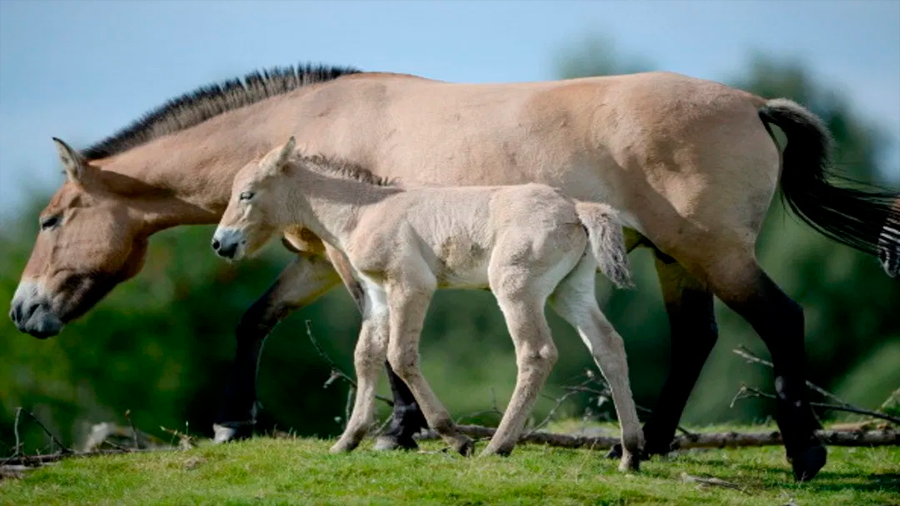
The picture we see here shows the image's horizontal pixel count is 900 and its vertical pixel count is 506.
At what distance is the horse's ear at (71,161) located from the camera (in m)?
11.2

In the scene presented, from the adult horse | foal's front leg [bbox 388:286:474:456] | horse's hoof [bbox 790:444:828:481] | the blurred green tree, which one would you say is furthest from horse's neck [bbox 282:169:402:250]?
the blurred green tree

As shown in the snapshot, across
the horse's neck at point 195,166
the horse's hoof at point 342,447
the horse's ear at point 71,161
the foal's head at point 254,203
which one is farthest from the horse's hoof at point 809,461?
the horse's ear at point 71,161

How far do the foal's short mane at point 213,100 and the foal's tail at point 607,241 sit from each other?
11.8 ft

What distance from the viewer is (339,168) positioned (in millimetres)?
10031

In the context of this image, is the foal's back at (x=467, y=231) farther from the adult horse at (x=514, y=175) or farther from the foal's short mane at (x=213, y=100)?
the foal's short mane at (x=213, y=100)

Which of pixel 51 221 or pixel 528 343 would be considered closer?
pixel 528 343

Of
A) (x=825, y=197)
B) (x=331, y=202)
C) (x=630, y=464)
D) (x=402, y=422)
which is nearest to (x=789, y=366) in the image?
(x=630, y=464)

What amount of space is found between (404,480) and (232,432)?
340 centimetres

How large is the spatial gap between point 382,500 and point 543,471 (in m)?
1.32

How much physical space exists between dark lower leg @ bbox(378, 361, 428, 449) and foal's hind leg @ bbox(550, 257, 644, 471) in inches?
75.4

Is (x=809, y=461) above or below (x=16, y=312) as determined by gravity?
below

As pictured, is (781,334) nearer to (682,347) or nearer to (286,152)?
(682,347)

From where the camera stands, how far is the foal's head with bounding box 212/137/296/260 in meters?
9.88

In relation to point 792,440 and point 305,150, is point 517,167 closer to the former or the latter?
point 305,150
